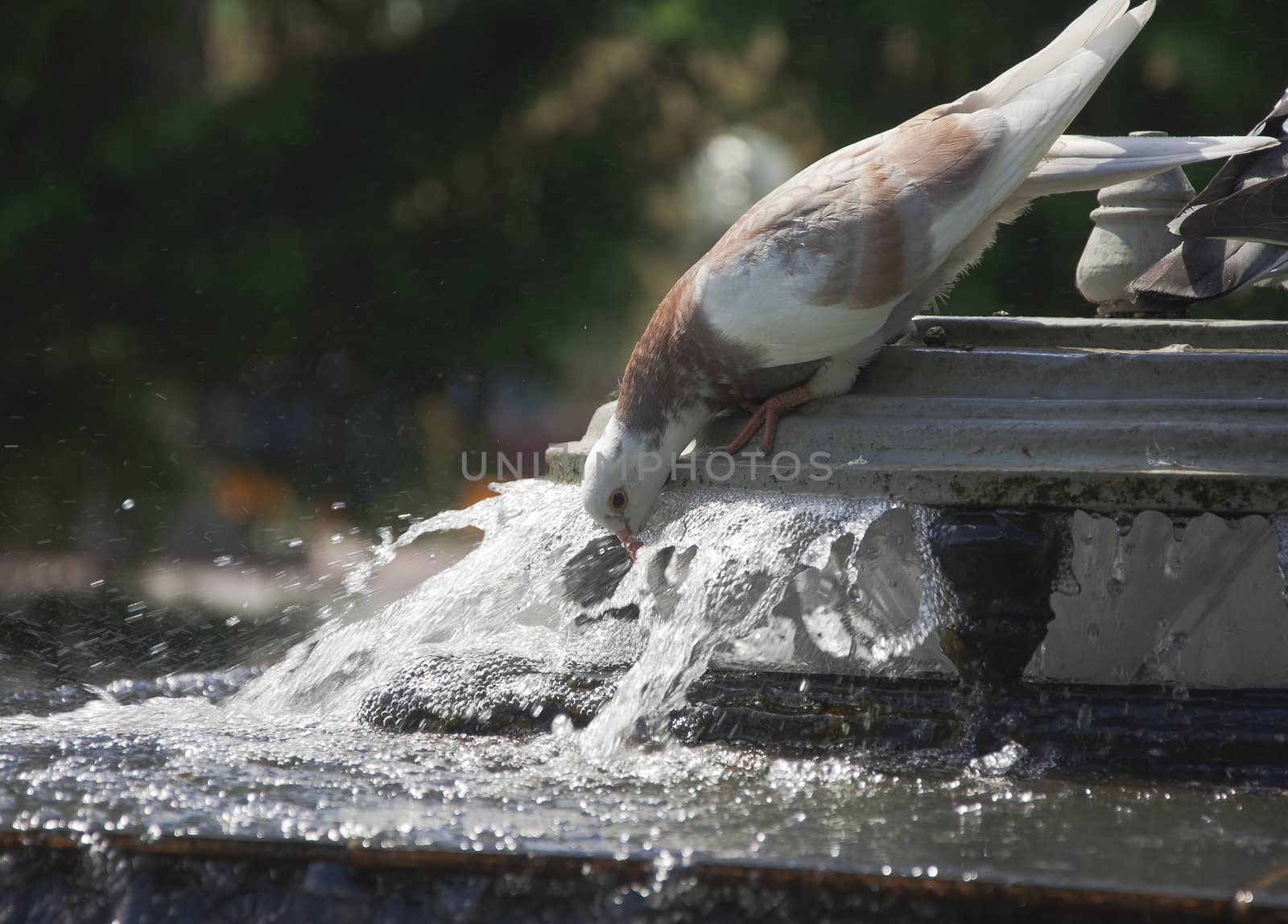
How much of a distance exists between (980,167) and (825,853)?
1278 mm

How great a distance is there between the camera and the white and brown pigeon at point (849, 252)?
2.11 metres

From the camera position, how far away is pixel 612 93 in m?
5.38

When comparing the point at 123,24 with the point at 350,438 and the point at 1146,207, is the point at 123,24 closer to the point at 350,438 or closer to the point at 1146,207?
the point at 350,438

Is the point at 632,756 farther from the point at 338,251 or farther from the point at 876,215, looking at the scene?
the point at 338,251

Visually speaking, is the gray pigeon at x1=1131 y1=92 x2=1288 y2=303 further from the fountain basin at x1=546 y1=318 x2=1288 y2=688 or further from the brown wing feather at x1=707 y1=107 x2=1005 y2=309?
the brown wing feather at x1=707 y1=107 x2=1005 y2=309

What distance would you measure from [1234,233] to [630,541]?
1139 millimetres

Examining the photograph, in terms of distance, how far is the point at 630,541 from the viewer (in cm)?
230

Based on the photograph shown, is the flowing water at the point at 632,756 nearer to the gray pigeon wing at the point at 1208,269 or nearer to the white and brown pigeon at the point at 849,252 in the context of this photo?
the white and brown pigeon at the point at 849,252

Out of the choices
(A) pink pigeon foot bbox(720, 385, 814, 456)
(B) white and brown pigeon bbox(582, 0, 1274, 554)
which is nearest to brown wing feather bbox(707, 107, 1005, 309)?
(B) white and brown pigeon bbox(582, 0, 1274, 554)

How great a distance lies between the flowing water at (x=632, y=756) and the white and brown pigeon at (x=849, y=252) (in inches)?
6.4

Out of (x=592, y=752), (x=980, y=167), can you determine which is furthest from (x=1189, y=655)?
(x=592, y=752)

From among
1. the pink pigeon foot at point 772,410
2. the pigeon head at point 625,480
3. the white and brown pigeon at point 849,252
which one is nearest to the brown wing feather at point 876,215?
the white and brown pigeon at point 849,252

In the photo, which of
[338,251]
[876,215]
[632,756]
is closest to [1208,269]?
[876,215]

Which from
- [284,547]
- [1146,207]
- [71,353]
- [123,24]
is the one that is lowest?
[284,547]
